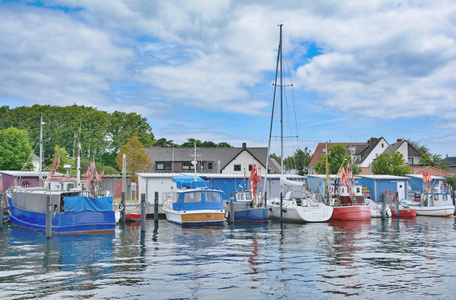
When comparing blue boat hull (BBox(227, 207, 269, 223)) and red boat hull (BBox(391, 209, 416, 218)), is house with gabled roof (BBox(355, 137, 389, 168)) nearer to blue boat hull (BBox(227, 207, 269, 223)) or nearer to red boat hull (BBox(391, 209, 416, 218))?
red boat hull (BBox(391, 209, 416, 218))

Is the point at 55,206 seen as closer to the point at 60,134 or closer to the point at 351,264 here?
the point at 351,264

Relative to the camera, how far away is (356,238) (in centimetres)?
3184

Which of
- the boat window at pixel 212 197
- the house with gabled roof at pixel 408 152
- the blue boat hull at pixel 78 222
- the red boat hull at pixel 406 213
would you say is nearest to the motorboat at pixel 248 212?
the boat window at pixel 212 197

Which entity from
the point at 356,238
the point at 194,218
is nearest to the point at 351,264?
the point at 356,238

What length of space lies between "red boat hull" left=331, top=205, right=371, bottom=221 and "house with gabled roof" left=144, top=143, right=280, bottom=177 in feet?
121

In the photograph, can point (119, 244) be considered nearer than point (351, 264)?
No

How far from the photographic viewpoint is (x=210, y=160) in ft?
277

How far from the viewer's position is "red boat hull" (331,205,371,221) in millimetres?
44344

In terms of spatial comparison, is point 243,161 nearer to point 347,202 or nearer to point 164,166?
point 164,166

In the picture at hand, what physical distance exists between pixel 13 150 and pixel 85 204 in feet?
156

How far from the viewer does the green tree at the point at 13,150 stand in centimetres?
7289

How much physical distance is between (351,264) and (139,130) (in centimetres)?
7864

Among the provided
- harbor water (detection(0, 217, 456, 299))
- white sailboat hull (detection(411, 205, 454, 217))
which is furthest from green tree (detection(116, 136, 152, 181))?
white sailboat hull (detection(411, 205, 454, 217))

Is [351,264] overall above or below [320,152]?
below
